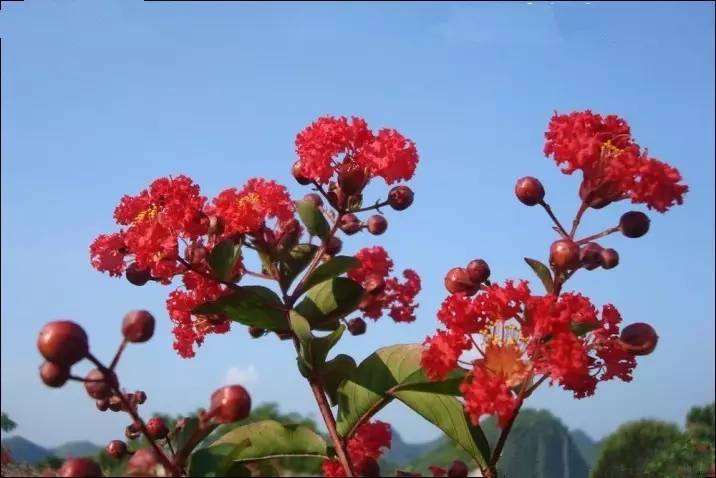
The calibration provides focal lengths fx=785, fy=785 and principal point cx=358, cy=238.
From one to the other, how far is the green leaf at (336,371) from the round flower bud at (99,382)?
357 millimetres

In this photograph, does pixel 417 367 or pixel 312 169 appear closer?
pixel 417 367

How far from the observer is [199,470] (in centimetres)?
91

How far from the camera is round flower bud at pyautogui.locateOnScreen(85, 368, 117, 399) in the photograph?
0.85 meters

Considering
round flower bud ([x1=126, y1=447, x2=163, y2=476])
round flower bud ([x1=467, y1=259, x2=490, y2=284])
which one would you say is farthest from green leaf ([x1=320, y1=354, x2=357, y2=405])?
round flower bud ([x1=126, y1=447, x2=163, y2=476])

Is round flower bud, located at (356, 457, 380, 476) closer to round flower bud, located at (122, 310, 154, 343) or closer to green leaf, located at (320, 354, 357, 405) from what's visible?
green leaf, located at (320, 354, 357, 405)

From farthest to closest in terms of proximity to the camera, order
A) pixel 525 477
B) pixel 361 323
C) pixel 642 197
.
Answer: pixel 361 323 < pixel 525 477 < pixel 642 197

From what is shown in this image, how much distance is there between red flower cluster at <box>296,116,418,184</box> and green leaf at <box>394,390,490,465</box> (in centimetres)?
42

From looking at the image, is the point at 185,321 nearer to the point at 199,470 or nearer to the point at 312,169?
the point at 312,169

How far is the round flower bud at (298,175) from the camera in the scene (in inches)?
57.6

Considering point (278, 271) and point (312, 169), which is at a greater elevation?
point (312, 169)

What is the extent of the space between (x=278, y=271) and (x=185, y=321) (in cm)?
23

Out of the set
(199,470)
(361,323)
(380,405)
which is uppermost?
(361,323)

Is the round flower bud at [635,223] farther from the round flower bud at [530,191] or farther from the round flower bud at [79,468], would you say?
the round flower bud at [79,468]

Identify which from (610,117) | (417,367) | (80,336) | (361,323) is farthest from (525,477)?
(80,336)
